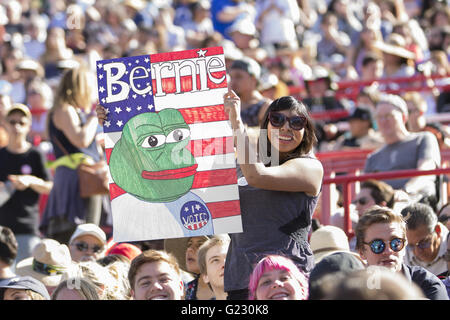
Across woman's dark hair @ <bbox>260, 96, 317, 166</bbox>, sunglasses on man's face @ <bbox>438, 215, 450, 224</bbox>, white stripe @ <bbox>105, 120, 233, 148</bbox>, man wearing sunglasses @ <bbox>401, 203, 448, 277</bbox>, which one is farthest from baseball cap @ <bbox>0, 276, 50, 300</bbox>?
sunglasses on man's face @ <bbox>438, 215, 450, 224</bbox>

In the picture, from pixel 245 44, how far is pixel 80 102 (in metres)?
6.33

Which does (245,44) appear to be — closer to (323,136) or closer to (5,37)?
(323,136)

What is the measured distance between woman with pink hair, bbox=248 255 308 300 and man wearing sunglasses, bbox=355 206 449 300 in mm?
708

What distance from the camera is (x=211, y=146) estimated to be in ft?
18.5

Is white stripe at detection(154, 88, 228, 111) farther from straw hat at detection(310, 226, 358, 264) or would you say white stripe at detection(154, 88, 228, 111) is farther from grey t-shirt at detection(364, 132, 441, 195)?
grey t-shirt at detection(364, 132, 441, 195)

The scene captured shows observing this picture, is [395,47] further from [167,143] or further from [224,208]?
[224,208]

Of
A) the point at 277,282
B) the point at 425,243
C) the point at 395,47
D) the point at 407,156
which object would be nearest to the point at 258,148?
the point at 277,282

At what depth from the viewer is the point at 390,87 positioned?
43.5 ft

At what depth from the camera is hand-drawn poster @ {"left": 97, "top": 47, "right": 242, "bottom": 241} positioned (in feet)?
18.1

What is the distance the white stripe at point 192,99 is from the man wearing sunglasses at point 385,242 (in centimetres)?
100

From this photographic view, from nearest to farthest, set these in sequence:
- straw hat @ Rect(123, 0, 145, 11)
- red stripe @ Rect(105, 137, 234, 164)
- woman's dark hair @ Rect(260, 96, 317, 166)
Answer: woman's dark hair @ Rect(260, 96, 317, 166)
red stripe @ Rect(105, 137, 234, 164)
straw hat @ Rect(123, 0, 145, 11)

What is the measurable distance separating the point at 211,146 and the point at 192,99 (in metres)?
0.28

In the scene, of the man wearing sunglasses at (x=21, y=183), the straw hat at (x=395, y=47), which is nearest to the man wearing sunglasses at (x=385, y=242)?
the man wearing sunglasses at (x=21, y=183)
